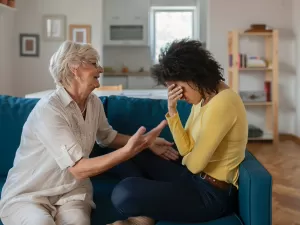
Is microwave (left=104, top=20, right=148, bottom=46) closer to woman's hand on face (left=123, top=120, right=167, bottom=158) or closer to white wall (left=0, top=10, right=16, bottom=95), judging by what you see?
white wall (left=0, top=10, right=16, bottom=95)

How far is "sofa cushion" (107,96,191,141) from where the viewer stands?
6.71 ft

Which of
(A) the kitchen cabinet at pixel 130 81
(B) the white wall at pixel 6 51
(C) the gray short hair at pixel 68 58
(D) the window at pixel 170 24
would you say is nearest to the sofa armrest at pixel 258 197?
(C) the gray short hair at pixel 68 58

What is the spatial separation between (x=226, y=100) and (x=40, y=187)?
83cm

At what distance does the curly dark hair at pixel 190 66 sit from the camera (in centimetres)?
155

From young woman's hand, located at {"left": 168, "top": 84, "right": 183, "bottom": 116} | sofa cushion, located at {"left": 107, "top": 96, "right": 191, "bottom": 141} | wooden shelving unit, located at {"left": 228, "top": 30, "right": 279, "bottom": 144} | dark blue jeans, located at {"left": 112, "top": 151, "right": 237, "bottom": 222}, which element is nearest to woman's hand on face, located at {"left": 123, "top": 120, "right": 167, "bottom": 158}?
dark blue jeans, located at {"left": 112, "top": 151, "right": 237, "bottom": 222}

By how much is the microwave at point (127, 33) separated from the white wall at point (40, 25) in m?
1.58

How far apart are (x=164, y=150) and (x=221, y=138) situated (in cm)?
45

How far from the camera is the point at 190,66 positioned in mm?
1549

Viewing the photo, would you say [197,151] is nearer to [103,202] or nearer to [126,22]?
[103,202]

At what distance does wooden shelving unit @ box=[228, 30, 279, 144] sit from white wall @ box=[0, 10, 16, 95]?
10.2 feet

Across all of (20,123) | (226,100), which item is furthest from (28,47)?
(226,100)

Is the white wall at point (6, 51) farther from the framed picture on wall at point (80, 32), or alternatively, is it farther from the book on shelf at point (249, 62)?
the book on shelf at point (249, 62)

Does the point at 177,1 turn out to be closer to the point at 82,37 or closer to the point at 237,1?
the point at 237,1

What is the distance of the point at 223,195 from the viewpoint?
153cm
